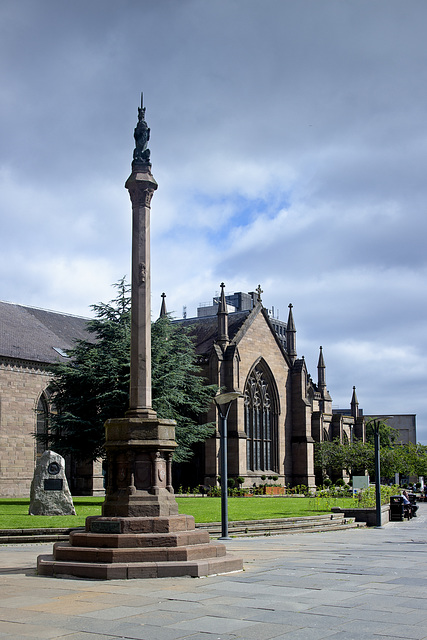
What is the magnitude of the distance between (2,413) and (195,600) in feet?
113

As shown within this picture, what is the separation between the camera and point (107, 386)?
35219 millimetres

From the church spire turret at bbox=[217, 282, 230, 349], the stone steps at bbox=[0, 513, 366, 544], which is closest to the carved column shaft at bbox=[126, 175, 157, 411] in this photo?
the stone steps at bbox=[0, 513, 366, 544]

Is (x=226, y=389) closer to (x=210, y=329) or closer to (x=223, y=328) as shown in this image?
(x=223, y=328)

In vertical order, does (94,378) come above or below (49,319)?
below

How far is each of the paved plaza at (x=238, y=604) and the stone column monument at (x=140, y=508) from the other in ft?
1.14

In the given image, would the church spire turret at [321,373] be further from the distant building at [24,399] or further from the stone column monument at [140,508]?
the stone column monument at [140,508]

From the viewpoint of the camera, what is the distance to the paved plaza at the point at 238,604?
26.6 ft

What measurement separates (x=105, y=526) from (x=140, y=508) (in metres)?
0.71

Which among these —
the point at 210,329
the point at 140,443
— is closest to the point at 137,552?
the point at 140,443

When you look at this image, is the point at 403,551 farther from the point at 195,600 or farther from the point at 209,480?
the point at 209,480

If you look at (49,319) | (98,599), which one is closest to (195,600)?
(98,599)

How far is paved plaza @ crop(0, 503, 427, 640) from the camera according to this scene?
8.11m

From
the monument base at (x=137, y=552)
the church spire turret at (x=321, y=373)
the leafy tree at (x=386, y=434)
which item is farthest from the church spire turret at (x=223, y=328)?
the monument base at (x=137, y=552)

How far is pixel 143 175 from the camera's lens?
16000 mm
